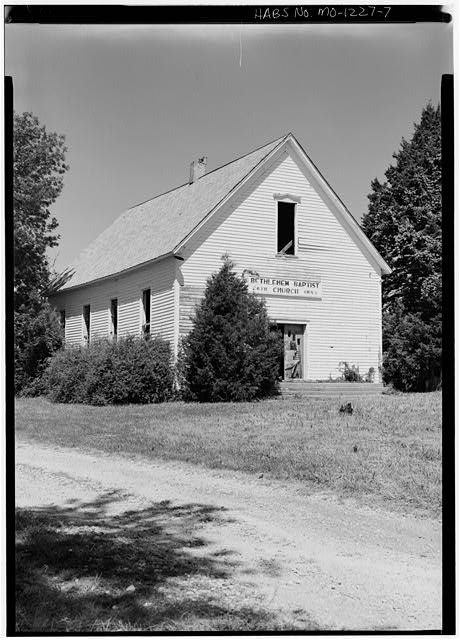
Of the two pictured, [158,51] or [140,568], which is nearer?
[140,568]

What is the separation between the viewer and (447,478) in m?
3.36

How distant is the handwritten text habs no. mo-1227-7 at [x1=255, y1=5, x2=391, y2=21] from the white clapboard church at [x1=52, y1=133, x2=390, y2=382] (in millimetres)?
1212

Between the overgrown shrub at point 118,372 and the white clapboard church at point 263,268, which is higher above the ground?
the white clapboard church at point 263,268

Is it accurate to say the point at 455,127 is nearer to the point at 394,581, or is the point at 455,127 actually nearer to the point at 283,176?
the point at 283,176

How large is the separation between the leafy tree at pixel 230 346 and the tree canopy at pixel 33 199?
130 cm

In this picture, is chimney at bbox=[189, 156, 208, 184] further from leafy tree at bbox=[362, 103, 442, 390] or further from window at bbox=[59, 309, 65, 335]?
window at bbox=[59, 309, 65, 335]

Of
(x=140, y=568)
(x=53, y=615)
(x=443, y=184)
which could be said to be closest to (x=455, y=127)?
(x=443, y=184)

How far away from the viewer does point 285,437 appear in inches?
199

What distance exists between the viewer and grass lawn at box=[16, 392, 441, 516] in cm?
443

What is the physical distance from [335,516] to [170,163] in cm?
266

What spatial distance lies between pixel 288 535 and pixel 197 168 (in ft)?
8.30

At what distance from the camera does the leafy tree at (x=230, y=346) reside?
4797 mm

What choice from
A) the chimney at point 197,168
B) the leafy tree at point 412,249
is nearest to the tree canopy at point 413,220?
the leafy tree at point 412,249

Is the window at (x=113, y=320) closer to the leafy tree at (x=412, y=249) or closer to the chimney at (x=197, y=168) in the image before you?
the chimney at (x=197, y=168)
